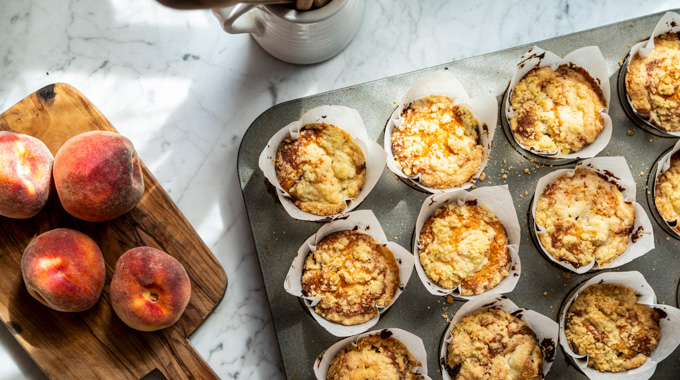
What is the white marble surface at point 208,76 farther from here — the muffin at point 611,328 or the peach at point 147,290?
the muffin at point 611,328

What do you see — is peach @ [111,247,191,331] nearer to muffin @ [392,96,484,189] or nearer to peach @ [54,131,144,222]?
peach @ [54,131,144,222]

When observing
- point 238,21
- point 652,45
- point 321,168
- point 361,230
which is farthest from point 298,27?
point 652,45

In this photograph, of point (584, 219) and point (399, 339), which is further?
point (584, 219)

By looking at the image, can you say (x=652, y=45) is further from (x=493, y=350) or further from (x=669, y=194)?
(x=493, y=350)

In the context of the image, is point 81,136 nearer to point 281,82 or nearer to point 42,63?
point 42,63

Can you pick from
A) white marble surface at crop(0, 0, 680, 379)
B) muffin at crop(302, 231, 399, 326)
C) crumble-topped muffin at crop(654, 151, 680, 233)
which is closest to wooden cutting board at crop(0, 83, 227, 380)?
white marble surface at crop(0, 0, 680, 379)

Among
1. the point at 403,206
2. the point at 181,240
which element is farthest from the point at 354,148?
the point at 181,240

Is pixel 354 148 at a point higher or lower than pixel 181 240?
higher
